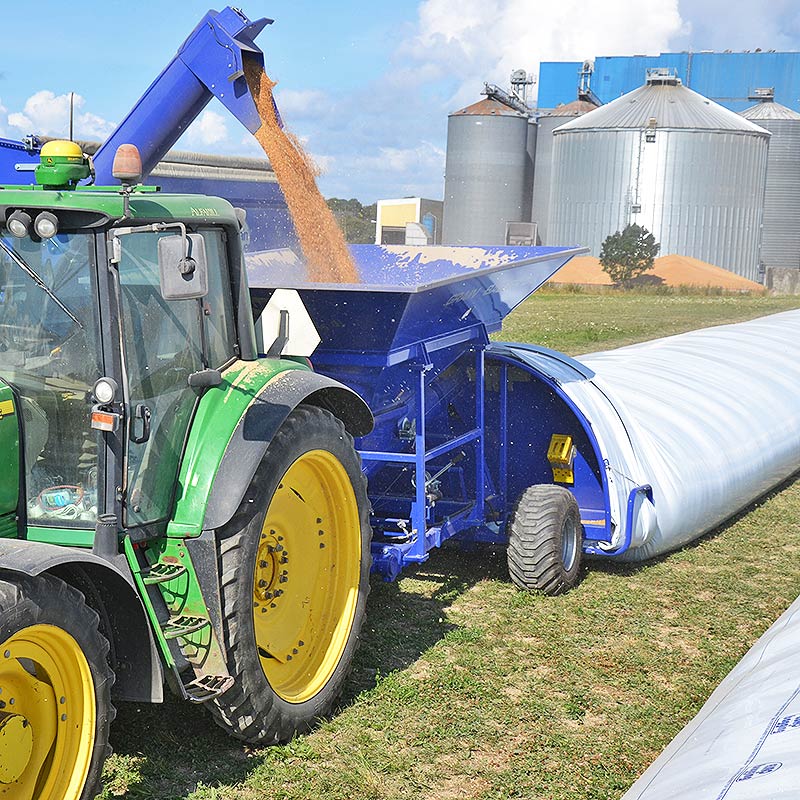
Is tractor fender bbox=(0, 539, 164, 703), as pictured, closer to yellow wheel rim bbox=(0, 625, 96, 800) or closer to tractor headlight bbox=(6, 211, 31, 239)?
yellow wheel rim bbox=(0, 625, 96, 800)

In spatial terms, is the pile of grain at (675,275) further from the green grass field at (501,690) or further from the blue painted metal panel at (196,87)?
the blue painted metal panel at (196,87)

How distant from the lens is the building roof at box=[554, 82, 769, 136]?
43.4 m

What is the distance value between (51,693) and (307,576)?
1617mm

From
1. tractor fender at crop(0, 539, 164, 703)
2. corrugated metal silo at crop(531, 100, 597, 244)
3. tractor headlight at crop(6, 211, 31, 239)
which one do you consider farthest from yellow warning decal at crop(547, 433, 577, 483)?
corrugated metal silo at crop(531, 100, 597, 244)

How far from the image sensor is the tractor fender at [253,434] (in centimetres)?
411

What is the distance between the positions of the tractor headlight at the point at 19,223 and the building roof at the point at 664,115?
4214cm

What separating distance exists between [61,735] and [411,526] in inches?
120

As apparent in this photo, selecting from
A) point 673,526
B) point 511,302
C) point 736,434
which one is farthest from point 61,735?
Result: point 736,434

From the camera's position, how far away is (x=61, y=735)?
3.45 meters

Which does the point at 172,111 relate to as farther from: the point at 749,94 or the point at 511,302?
the point at 749,94

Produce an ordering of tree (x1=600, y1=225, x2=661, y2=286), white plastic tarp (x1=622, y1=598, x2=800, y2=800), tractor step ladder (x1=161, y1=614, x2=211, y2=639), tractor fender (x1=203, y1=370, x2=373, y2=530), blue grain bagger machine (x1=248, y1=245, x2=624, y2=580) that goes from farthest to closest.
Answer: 1. tree (x1=600, y1=225, x2=661, y2=286)
2. blue grain bagger machine (x1=248, y1=245, x2=624, y2=580)
3. tractor fender (x1=203, y1=370, x2=373, y2=530)
4. tractor step ladder (x1=161, y1=614, x2=211, y2=639)
5. white plastic tarp (x1=622, y1=598, x2=800, y2=800)

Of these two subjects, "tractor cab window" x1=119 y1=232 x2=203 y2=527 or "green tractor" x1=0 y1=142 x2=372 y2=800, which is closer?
"green tractor" x1=0 y1=142 x2=372 y2=800

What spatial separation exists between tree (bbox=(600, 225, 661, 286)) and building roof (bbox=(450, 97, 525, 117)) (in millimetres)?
11077

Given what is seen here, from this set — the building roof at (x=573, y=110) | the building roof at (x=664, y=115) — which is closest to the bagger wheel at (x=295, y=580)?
the building roof at (x=664, y=115)
